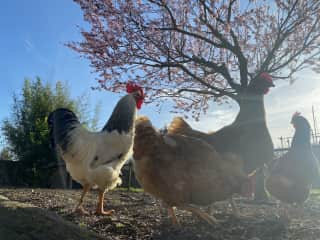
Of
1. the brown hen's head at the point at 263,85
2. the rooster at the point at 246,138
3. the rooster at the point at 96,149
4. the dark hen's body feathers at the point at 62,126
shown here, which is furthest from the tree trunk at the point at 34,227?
the brown hen's head at the point at 263,85

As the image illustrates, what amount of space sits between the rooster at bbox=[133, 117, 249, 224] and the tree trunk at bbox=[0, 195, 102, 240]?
864 mm

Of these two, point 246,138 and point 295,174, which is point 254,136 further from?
point 295,174

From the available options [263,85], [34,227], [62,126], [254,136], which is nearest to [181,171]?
[34,227]

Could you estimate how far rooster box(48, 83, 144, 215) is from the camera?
14.0 ft

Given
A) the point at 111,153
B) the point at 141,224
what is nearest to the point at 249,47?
the point at 111,153

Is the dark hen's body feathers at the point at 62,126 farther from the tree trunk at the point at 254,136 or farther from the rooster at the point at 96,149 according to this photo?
the tree trunk at the point at 254,136

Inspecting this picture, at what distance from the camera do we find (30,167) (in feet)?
37.8

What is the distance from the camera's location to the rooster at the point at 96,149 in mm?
4258

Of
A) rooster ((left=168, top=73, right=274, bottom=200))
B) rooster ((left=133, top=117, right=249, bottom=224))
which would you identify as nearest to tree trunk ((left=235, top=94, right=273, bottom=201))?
rooster ((left=168, top=73, right=274, bottom=200))

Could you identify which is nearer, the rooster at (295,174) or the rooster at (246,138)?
the rooster at (246,138)

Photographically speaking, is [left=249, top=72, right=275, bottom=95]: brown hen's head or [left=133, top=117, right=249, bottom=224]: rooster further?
[left=249, top=72, right=275, bottom=95]: brown hen's head

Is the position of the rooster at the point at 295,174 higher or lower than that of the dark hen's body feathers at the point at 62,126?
lower

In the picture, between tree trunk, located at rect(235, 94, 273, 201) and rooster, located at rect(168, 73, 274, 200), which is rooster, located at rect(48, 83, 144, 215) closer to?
rooster, located at rect(168, 73, 274, 200)

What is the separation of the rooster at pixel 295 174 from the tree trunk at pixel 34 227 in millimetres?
3382
